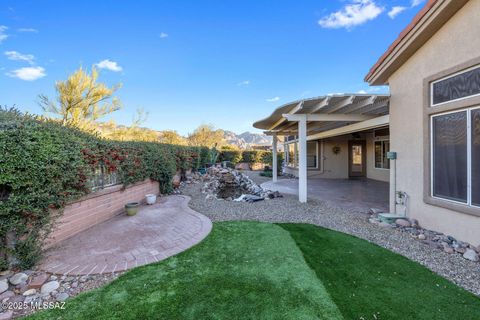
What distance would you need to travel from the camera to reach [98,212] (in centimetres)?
579

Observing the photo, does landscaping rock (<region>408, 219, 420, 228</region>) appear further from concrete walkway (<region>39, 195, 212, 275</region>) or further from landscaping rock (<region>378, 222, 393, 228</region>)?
concrete walkway (<region>39, 195, 212, 275</region>)

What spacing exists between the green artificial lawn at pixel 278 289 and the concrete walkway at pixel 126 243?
1.37ft

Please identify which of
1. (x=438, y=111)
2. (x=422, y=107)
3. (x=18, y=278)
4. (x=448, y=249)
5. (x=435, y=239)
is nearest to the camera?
(x=18, y=278)

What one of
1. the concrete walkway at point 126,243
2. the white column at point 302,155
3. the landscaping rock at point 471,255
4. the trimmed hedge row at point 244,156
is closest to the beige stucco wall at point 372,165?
the white column at point 302,155

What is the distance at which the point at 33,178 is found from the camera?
360cm

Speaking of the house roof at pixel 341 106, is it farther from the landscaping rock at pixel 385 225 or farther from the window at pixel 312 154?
the window at pixel 312 154

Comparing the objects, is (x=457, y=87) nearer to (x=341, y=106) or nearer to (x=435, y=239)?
(x=341, y=106)

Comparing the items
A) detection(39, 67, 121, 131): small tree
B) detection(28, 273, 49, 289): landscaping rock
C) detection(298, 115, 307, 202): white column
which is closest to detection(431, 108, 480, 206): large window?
detection(298, 115, 307, 202): white column

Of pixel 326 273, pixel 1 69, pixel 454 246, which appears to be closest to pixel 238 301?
pixel 326 273

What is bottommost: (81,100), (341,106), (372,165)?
(372,165)

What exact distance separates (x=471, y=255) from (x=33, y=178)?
774 centimetres

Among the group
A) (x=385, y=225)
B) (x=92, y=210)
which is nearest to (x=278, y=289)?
(x=385, y=225)

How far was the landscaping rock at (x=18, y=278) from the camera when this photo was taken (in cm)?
320

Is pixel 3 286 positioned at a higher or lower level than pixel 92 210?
lower
